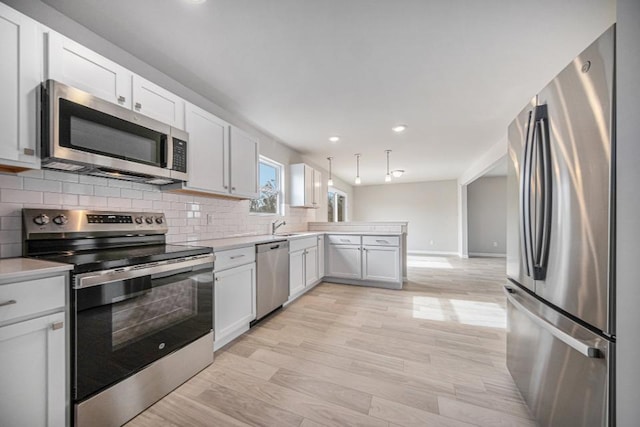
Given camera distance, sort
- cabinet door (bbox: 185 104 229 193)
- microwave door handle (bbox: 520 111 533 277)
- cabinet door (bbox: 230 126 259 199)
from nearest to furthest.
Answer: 1. microwave door handle (bbox: 520 111 533 277)
2. cabinet door (bbox: 185 104 229 193)
3. cabinet door (bbox: 230 126 259 199)

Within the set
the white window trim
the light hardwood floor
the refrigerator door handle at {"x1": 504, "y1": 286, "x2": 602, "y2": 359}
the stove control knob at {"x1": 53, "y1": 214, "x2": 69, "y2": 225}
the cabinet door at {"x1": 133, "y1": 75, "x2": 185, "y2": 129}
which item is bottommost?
the light hardwood floor

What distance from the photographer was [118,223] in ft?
6.16

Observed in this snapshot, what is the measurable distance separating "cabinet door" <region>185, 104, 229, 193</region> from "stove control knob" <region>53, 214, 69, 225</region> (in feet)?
2.71

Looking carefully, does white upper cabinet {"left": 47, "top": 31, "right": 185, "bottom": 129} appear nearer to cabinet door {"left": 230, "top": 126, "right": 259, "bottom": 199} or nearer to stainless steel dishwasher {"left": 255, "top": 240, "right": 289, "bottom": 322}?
cabinet door {"left": 230, "top": 126, "right": 259, "bottom": 199}

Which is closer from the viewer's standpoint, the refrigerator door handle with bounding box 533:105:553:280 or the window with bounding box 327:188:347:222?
the refrigerator door handle with bounding box 533:105:553:280

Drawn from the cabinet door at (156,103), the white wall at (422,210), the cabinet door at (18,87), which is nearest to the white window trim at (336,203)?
the white wall at (422,210)

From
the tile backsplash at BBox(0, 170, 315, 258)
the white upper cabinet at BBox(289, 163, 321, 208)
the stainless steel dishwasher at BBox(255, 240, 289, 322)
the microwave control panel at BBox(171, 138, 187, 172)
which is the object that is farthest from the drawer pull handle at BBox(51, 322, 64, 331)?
the white upper cabinet at BBox(289, 163, 321, 208)

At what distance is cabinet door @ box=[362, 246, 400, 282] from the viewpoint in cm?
404

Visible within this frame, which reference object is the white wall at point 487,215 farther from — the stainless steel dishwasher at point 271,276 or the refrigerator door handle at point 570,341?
the refrigerator door handle at point 570,341

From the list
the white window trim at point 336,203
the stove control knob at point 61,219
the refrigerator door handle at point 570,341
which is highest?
the white window trim at point 336,203

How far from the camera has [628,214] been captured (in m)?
0.88

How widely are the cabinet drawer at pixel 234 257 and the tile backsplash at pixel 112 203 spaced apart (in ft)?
1.97

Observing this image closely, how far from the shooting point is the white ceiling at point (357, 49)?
1.62 metres

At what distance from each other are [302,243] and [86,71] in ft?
8.98
